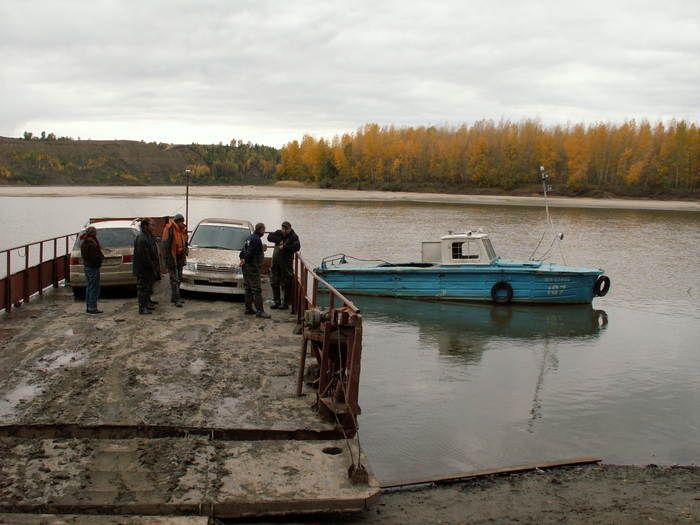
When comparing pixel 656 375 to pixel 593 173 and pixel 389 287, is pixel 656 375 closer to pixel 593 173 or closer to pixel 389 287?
pixel 389 287

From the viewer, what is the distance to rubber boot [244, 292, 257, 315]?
1224cm

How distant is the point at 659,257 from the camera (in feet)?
110

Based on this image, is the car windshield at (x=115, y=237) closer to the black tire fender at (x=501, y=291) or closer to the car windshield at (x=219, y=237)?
the car windshield at (x=219, y=237)

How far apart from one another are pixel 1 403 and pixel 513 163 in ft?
352

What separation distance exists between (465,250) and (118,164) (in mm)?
165598

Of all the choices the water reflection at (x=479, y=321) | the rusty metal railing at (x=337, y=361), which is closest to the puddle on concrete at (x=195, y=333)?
the rusty metal railing at (x=337, y=361)

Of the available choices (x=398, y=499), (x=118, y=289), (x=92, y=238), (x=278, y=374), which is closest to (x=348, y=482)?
(x=398, y=499)

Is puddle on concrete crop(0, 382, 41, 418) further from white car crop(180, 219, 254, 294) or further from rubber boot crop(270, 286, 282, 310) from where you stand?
white car crop(180, 219, 254, 294)

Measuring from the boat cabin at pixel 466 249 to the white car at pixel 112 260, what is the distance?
9.78 m

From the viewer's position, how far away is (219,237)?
15.2m

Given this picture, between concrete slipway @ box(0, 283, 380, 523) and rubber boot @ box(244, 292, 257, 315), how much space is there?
1805mm

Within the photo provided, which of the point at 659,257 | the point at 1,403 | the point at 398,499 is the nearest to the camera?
the point at 398,499

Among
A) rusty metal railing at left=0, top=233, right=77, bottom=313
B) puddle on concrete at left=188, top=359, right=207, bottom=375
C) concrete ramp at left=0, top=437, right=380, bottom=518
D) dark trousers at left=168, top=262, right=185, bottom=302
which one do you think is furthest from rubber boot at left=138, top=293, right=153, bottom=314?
concrete ramp at left=0, top=437, right=380, bottom=518

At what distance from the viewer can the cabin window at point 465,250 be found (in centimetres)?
2046
